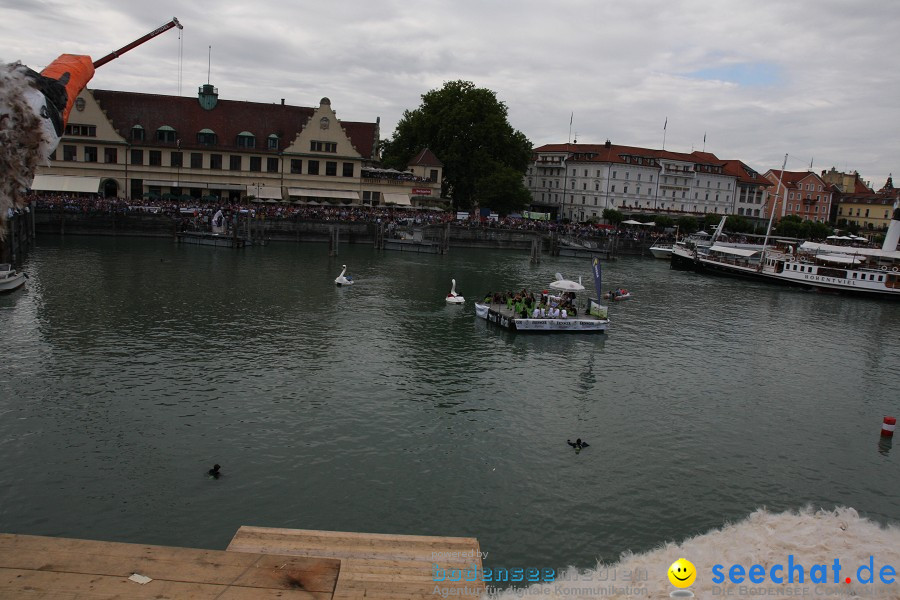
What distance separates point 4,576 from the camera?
901 cm

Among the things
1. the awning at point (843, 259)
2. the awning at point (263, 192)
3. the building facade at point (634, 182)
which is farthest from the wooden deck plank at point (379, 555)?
the building facade at point (634, 182)

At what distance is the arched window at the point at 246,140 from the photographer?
294 ft

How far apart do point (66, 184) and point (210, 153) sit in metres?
17.2

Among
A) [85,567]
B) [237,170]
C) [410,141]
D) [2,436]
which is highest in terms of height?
[410,141]

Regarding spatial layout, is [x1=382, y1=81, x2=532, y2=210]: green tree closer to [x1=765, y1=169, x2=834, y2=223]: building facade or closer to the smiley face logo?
[x1=765, y1=169, x2=834, y2=223]: building facade

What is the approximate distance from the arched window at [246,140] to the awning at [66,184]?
17955 millimetres

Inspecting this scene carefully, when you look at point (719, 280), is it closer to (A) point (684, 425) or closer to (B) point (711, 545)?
(A) point (684, 425)

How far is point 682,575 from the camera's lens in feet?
41.3

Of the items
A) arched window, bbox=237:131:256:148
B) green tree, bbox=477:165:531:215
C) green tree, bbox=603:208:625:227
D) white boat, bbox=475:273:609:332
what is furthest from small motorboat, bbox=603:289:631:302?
green tree, bbox=603:208:625:227

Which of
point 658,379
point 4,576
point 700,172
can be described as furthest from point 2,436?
point 700,172

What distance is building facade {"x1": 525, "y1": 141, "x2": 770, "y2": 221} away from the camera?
132375mm

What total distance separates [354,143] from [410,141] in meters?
20.2

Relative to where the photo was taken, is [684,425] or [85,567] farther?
[684,425]

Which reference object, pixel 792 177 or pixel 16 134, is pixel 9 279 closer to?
pixel 16 134
